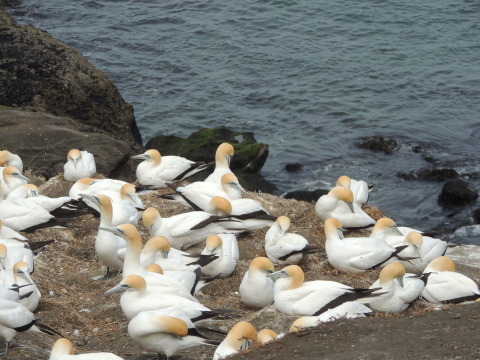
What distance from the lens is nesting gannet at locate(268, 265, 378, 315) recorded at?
8.80m

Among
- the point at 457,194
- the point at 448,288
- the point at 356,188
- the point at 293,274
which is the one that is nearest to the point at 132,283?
the point at 293,274

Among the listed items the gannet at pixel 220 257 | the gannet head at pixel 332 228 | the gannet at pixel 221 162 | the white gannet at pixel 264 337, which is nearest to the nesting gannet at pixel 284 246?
the gannet head at pixel 332 228

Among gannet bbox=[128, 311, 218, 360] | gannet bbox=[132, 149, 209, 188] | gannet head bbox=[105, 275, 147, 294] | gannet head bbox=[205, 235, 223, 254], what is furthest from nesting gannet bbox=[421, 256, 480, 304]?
gannet bbox=[132, 149, 209, 188]

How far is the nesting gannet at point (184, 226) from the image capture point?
1103 centimetres

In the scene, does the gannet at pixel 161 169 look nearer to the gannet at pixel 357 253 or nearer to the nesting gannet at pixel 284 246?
the nesting gannet at pixel 284 246

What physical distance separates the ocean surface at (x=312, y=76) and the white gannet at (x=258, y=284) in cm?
816

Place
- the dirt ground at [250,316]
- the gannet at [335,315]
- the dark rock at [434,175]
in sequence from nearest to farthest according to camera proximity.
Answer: the dirt ground at [250,316]
the gannet at [335,315]
the dark rock at [434,175]

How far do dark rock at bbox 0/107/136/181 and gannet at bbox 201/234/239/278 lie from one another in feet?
15.6

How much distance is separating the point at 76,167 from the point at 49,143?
195 centimetres

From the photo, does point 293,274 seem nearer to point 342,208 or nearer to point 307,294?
point 307,294

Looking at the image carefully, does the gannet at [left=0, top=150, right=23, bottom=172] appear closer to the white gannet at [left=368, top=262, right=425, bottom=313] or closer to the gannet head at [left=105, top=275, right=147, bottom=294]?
the gannet head at [left=105, top=275, right=147, bottom=294]

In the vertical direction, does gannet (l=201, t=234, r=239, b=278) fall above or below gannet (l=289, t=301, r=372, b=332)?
below

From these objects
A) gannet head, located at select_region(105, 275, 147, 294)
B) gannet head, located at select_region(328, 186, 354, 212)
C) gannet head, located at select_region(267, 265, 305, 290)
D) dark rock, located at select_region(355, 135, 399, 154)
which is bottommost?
dark rock, located at select_region(355, 135, 399, 154)

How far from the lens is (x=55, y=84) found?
1666 cm
